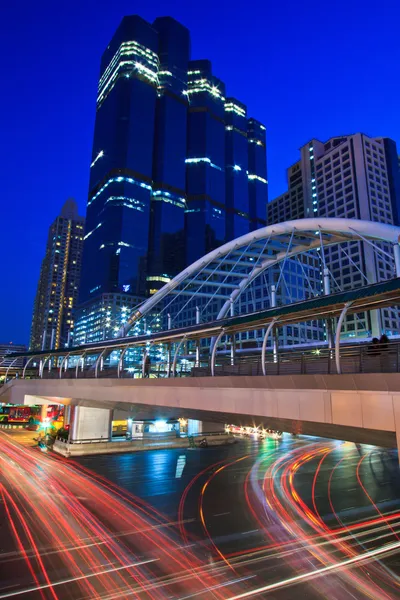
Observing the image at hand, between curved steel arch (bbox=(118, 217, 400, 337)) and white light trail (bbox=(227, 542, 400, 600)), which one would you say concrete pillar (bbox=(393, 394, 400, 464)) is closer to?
white light trail (bbox=(227, 542, 400, 600))

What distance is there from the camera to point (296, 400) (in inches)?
575

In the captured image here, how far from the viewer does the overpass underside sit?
1193 centimetres

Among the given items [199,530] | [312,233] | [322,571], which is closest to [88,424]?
[199,530]

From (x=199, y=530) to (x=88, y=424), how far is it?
86.6ft

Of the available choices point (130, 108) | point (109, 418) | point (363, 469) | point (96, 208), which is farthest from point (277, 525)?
point (130, 108)

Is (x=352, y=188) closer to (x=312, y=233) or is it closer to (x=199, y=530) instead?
(x=312, y=233)

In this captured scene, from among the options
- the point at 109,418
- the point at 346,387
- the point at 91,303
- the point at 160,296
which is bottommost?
the point at 109,418

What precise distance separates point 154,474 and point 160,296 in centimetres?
2903

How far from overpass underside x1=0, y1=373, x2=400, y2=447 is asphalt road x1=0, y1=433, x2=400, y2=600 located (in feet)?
16.5

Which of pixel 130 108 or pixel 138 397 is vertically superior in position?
pixel 130 108

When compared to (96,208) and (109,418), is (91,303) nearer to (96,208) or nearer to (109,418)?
(96,208)

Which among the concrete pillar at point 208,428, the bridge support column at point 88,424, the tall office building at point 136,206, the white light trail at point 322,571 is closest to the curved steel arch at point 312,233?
the concrete pillar at point 208,428

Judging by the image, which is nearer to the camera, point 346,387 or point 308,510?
point 346,387

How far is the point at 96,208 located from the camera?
598 feet
